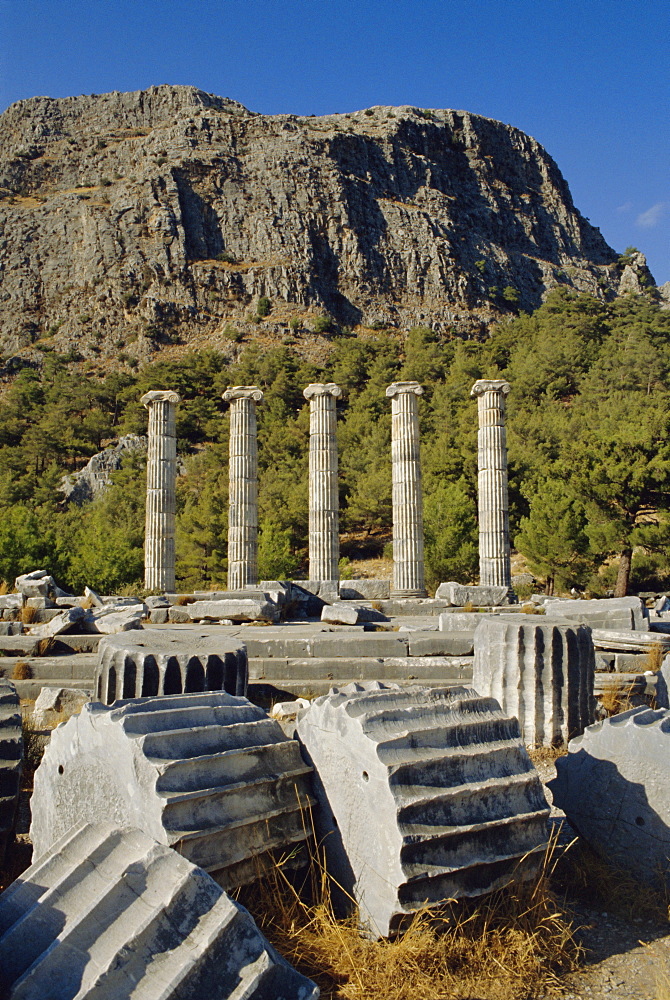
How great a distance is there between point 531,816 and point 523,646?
3.19 meters

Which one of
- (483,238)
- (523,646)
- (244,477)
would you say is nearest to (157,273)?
(483,238)

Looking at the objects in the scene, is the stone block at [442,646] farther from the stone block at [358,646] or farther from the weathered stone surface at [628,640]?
the weathered stone surface at [628,640]

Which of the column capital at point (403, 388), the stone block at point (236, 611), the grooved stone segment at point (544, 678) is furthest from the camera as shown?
the column capital at point (403, 388)

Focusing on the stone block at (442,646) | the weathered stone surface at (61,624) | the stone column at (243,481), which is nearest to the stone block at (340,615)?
the stone block at (442,646)

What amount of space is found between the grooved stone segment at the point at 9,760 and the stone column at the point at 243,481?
16.6m

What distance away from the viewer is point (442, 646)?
32.9ft

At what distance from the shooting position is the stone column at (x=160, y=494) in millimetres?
21531

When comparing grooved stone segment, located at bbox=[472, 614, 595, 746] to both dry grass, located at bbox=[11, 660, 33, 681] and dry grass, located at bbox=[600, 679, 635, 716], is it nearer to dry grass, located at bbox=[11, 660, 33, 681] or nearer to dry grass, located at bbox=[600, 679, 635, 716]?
dry grass, located at bbox=[600, 679, 635, 716]

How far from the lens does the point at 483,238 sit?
83875 millimetres

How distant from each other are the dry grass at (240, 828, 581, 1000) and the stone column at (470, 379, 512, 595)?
55.8ft

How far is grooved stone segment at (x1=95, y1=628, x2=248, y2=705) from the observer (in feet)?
22.1

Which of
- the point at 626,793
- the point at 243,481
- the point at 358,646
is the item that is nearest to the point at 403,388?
the point at 243,481

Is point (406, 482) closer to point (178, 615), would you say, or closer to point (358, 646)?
point (178, 615)

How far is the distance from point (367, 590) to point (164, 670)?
1326 centimetres
